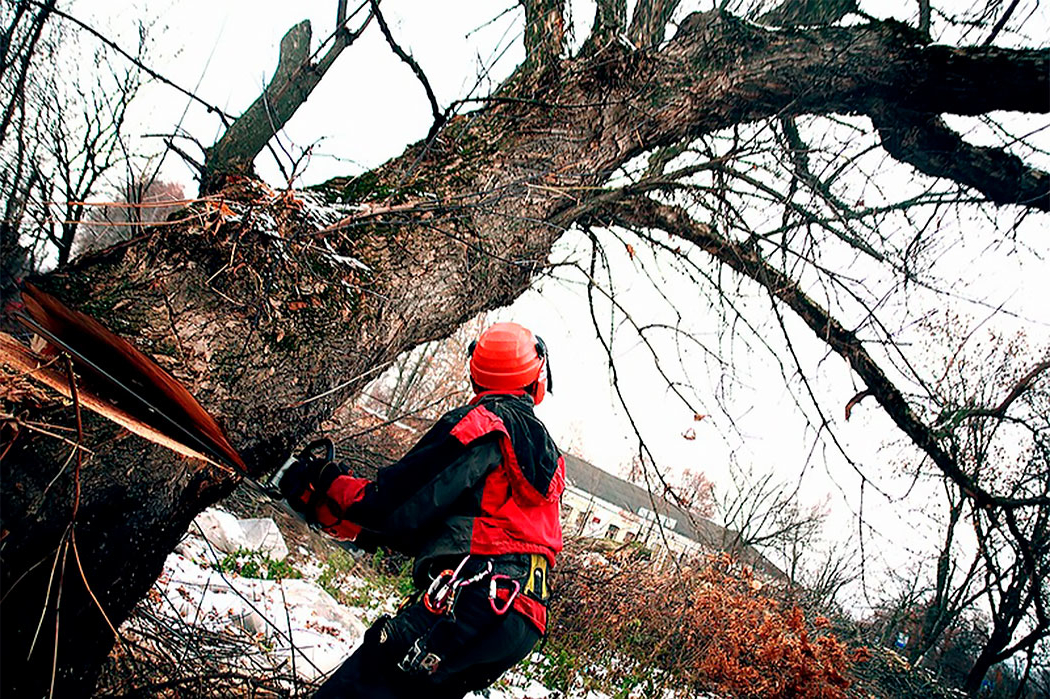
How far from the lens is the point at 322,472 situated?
2.07 m

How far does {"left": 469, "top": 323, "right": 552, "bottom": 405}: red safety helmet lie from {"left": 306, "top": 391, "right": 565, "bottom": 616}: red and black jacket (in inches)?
4.9

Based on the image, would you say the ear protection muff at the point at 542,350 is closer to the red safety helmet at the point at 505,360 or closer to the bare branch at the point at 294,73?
the red safety helmet at the point at 505,360

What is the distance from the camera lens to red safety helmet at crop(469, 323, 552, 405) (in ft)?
7.42

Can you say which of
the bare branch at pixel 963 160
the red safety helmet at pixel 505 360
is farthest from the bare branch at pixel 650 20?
the red safety helmet at pixel 505 360

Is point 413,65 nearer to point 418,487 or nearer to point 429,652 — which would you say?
point 418,487

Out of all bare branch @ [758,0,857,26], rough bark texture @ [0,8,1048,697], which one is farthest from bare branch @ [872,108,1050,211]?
bare branch @ [758,0,857,26]

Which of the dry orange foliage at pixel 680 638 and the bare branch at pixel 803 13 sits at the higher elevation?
the bare branch at pixel 803 13

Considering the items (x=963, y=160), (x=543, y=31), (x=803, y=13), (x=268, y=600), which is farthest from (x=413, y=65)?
(x=268, y=600)

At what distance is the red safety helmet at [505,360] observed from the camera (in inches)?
89.0

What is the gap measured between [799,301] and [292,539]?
7436mm

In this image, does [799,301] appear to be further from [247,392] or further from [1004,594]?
[1004,594]

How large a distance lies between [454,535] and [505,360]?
0.65 metres

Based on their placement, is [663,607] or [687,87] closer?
[687,87]

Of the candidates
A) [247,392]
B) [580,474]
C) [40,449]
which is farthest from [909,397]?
[580,474]
